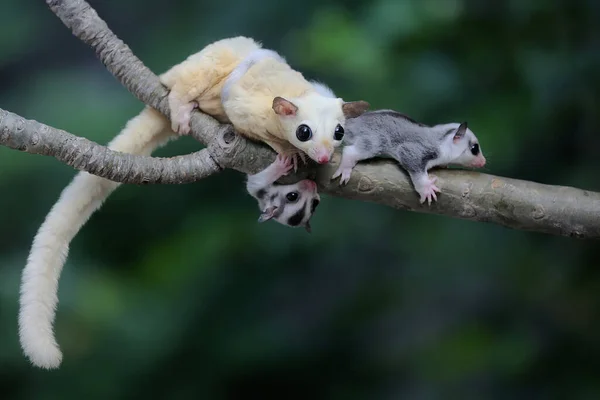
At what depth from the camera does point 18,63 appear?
8.41 feet

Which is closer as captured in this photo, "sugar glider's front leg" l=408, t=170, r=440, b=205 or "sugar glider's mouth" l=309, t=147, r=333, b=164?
"sugar glider's mouth" l=309, t=147, r=333, b=164

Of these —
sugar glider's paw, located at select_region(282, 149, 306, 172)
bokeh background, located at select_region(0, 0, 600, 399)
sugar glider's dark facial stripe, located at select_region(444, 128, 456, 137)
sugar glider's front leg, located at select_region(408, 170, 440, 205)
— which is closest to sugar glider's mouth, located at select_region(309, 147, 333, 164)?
sugar glider's paw, located at select_region(282, 149, 306, 172)

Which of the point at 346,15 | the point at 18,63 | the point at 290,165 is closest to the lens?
the point at 290,165

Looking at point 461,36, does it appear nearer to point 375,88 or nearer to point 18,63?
point 375,88

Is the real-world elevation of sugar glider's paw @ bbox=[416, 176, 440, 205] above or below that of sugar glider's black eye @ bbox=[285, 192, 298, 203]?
above

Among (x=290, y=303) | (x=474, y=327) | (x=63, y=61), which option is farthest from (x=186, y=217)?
(x=474, y=327)

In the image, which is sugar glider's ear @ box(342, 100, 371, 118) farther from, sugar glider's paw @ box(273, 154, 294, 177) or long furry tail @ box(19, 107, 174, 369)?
long furry tail @ box(19, 107, 174, 369)

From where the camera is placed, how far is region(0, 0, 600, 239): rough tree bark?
5.64ft

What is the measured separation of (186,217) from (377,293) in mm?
802

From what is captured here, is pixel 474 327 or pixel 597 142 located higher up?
pixel 597 142

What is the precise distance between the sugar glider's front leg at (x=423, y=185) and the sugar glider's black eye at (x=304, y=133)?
0.37 meters

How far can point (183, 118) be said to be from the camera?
179cm

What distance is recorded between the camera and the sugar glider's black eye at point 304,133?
1526 mm

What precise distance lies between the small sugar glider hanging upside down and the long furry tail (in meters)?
0.36
